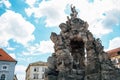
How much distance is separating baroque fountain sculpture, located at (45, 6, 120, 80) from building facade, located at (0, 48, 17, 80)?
79.0 ft

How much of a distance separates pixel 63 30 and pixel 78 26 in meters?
1.51

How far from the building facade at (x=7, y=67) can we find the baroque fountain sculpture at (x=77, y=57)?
948 inches

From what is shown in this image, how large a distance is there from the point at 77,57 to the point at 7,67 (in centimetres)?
2474

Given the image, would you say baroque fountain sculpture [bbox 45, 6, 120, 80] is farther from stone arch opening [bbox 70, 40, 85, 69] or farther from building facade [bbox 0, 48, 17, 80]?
building facade [bbox 0, 48, 17, 80]

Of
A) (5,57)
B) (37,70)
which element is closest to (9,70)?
(5,57)

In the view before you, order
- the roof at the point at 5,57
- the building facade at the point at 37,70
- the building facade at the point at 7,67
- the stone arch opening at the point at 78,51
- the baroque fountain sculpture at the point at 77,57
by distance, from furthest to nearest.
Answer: the building facade at the point at 37,70, the roof at the point at 5,57, the building facade at the point at 7,67, the stone arch opening at the point at 78,51, the baroque fountain sculpture at the point at 77,57

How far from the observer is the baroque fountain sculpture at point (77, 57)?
16156 mm

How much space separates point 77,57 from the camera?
19359mm

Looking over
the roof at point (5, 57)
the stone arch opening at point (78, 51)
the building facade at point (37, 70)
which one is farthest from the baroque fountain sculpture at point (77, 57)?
the building facade at point (37, 70)

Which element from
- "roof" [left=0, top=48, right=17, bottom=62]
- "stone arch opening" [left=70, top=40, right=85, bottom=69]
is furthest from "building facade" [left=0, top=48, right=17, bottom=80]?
"stone arch opening" [left=70, top=40, right=85, bottom=69]

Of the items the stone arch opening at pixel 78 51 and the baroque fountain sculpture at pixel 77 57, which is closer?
the baroque fountain sculpture at pixel 77 57

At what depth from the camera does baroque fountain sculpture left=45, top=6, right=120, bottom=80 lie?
1616 centimetres

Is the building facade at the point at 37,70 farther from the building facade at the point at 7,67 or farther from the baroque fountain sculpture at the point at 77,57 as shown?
the baroque fountain sculpture at the point at 77,57

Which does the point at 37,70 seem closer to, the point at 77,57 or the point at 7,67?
the point at 7,67
